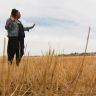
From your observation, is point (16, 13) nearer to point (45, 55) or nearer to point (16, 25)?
point (16, 25)

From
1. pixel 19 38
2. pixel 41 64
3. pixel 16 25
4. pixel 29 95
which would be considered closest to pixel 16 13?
pixel 16 25

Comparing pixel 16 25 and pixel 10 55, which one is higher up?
pixel 16 25

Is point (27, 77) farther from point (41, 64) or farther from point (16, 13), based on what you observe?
point (16, 13)

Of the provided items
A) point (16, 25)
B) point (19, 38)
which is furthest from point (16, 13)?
point (19, 38)

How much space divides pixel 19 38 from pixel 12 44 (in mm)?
225

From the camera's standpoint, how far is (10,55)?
10.0ft

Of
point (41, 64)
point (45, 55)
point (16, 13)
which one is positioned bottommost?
point (41, 64)

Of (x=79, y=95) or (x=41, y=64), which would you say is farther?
(x=41, y=64)

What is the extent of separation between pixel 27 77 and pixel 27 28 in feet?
7.65

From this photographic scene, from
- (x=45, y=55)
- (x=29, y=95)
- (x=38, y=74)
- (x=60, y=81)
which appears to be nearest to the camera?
(x=29, y=95)

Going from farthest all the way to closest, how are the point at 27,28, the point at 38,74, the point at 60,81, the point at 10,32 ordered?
the point at 27,28 < the point at 10,32 < the point at 38,74 < the point at 60,81

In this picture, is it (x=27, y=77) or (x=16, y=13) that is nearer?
(x=27, y=77)

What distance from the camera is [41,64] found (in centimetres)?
158

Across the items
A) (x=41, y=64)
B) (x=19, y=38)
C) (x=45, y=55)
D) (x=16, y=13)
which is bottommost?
(x=41, y=64)
